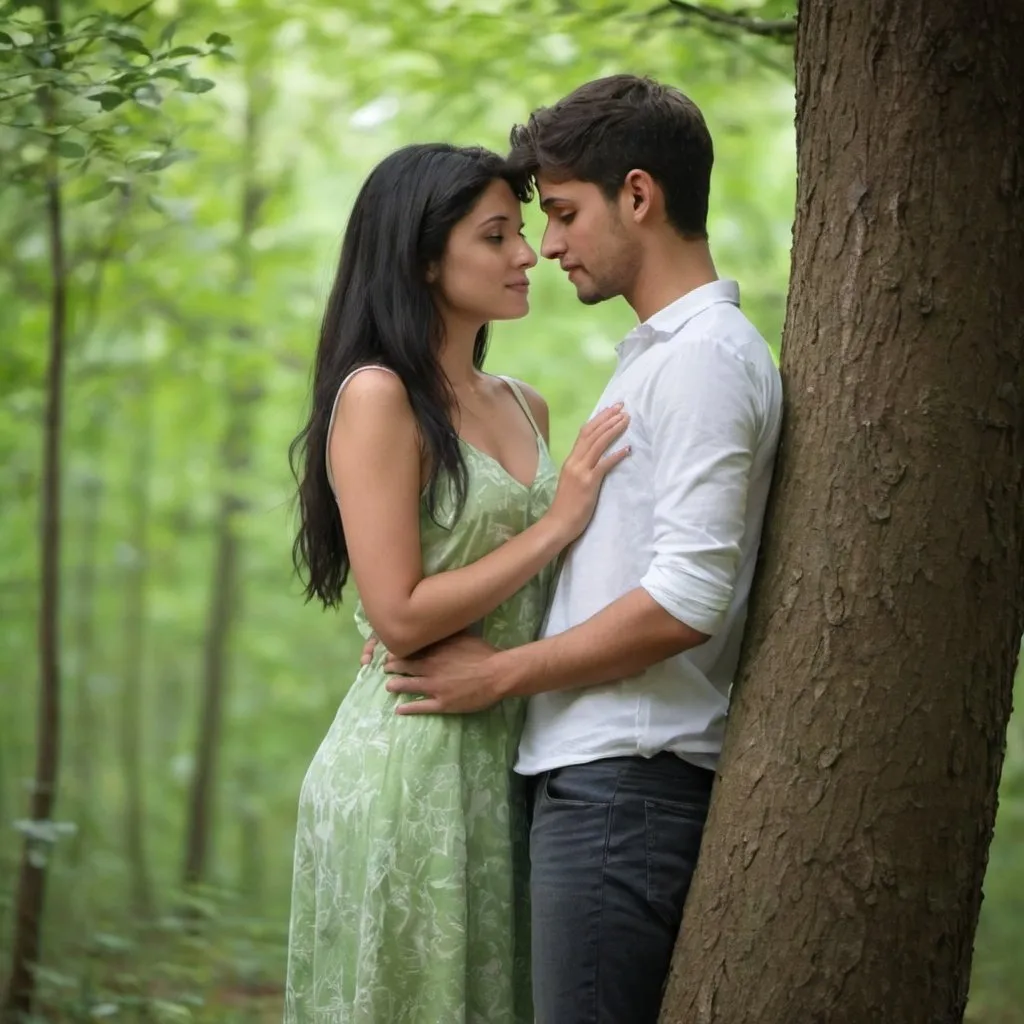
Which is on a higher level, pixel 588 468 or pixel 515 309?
pixel 515 309

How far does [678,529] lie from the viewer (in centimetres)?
222

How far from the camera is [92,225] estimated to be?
559cm

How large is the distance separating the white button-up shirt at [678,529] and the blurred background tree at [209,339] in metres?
1.11

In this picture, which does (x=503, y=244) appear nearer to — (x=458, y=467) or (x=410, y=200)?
(x=410, y=200)

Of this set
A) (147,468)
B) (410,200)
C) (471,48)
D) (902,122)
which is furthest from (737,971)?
(147,468)

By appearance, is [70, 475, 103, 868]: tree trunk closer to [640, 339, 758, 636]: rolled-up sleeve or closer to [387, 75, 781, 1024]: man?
[387, 75, 781, 1024]: man

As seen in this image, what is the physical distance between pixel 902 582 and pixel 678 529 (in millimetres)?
377

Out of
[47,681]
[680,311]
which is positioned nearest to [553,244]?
[680,311]

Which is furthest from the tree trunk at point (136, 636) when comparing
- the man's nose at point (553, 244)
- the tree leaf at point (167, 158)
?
the man's nose at point (553, 244)

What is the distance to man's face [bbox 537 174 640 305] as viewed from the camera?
8.23 feet

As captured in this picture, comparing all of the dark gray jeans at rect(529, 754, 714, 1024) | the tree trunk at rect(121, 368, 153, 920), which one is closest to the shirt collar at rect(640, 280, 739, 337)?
the dark gray jeans at rect(529, 754, 714, 1024)

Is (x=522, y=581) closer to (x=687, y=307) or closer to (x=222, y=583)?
(x=687, y=307)

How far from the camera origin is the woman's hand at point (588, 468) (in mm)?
2436

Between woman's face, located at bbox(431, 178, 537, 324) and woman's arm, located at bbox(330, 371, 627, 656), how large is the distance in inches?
12.5
